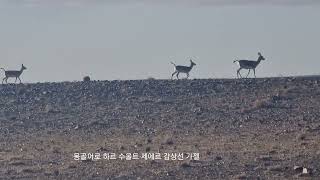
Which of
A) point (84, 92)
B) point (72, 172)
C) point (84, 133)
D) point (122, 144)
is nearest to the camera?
point (72, 172)

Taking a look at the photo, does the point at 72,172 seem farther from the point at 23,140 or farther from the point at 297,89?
the point at 297,89

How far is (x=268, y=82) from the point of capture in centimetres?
5306

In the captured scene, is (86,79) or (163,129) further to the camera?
(86,79)

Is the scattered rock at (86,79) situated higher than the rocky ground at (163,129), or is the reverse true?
the scattered rock at (86,79)

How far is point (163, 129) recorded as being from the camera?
4603 cm

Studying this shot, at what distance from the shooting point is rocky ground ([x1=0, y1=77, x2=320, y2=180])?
37438 millimetres

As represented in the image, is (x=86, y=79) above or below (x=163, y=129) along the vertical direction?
above

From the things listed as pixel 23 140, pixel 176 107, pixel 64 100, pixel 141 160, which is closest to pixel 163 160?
pixel 141 160

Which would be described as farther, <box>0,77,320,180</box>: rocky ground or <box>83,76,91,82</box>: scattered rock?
<box>83,76,91,82</box>: scattered rock

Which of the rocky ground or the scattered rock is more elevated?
the scattered rock

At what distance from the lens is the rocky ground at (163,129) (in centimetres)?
3744

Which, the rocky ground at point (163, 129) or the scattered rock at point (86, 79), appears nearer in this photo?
the rocky ground at point (163, 129)

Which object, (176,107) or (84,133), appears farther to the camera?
(176,107)

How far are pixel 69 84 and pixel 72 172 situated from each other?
59.6 ft
